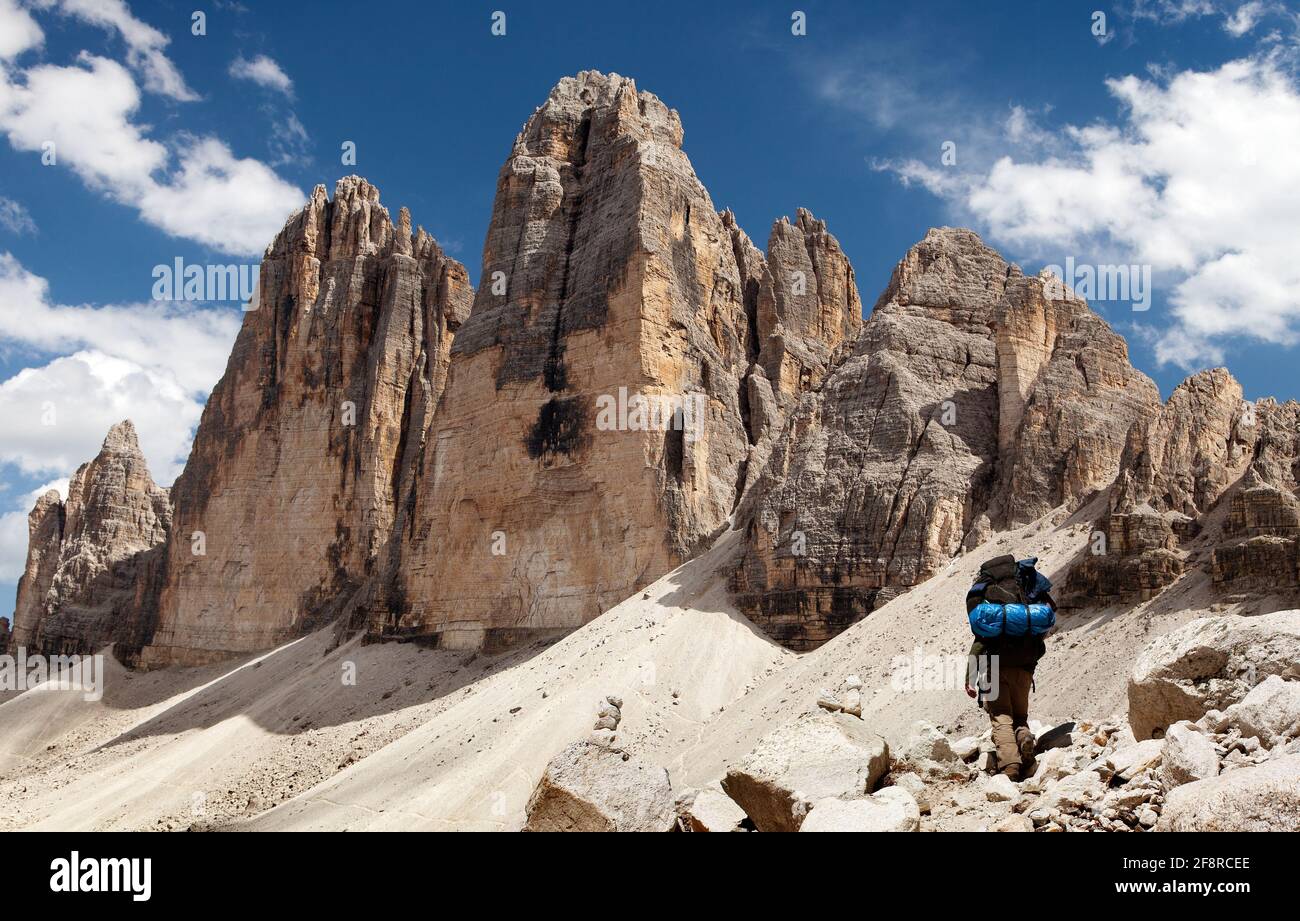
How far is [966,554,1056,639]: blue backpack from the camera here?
9336mm

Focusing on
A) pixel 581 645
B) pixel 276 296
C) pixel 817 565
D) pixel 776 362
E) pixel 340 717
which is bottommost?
pixel 340 717

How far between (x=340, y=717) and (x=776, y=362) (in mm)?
20101

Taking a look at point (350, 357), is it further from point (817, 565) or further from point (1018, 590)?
A: point (1018, 590)

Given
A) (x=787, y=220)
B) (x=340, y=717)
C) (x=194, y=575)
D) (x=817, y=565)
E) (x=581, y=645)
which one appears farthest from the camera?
(x=194, y=575)

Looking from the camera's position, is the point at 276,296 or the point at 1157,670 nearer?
the point at 1157,670

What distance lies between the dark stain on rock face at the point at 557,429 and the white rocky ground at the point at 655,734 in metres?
6.85

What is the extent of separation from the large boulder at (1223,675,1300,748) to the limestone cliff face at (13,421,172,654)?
64.2 metres

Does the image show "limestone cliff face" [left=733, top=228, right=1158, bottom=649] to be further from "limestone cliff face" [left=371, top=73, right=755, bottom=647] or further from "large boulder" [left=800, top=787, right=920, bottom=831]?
"large boulder" [left=800, top=787, right=920, bottom=831]

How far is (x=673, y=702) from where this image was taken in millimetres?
25359

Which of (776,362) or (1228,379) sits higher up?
(776,362)

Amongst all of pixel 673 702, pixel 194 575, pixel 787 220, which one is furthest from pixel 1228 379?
pixel 194 575

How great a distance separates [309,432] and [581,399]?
24.6m

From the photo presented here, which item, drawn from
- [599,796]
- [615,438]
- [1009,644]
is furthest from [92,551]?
[1009,644]

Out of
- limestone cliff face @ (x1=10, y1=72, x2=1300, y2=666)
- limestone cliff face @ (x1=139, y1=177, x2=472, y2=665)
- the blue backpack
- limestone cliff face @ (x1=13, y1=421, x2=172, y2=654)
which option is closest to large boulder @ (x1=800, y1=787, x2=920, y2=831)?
the blue backpack
